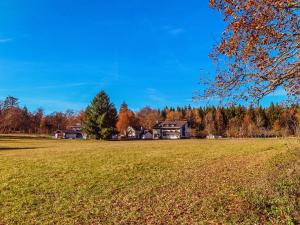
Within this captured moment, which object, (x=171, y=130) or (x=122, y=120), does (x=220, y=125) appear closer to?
(x=171, y=130)

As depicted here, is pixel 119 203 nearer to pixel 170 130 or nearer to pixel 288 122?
pixel 288 122

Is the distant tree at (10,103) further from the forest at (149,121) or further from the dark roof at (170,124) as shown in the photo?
the dark roof at (170,124)

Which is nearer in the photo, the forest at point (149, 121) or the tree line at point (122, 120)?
the tree line at point (122, 120)

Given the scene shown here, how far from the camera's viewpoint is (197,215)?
739cm

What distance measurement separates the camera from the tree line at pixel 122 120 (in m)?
70.0

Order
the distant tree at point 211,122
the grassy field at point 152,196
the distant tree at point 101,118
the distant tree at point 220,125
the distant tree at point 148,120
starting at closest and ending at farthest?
the grassy field at point 152,196, the distant tree at point 101,118, the distant tree at point 211,122, the distant tree at point 220,125, the distant tree at point 148,120

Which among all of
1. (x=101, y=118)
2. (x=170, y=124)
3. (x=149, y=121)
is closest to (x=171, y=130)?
(x=170, y=124)

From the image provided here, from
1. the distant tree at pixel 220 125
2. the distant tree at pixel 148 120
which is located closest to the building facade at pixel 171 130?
the distant tree at pixel 148 120

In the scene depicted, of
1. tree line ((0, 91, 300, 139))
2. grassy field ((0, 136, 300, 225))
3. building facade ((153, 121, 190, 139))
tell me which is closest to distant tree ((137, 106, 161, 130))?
tree line ((0, 91, 300, 139))

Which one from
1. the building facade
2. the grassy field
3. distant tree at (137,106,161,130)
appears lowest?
the grassy field

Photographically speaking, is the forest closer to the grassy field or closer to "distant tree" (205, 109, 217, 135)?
"distant tree" (205, 109, 217, 135)

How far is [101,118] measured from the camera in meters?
68.1

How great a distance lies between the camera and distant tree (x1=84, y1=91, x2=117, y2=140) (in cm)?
6844

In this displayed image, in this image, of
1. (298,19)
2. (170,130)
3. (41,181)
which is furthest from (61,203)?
(170,130)
